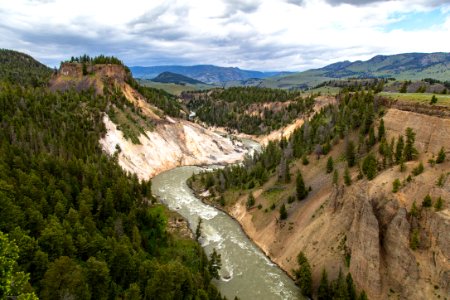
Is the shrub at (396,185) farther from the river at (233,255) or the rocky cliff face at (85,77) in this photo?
the rocky cliff face at (85,77)

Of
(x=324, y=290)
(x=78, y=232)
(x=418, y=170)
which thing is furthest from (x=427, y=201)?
(x=78, y=232)

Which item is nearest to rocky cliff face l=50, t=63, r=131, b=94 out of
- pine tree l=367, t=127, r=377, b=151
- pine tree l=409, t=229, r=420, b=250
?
pine tree l=367, t=127, r=377, b=151

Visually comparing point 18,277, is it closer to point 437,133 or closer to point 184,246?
point 184,246

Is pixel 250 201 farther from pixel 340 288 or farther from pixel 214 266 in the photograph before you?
pixel 340 288

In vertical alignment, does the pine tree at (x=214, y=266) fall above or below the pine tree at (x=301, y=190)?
below

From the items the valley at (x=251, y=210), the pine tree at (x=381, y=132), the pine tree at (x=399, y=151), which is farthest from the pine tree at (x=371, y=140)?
the pine tree at (x=399, y=151)
